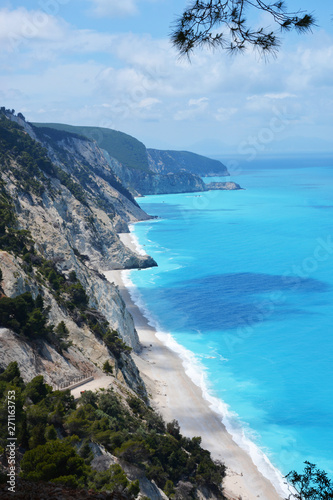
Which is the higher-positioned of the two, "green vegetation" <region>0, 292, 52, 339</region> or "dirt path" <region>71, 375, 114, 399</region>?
"green vegetation" <region>0, 292, 52, 339</region>

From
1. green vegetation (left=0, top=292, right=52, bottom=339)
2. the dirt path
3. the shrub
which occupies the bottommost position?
the shrub

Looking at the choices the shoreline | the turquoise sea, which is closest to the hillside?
the shoreline

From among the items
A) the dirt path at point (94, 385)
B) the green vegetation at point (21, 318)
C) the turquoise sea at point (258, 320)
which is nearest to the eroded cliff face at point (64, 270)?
the green vegetation at point (21, 318)

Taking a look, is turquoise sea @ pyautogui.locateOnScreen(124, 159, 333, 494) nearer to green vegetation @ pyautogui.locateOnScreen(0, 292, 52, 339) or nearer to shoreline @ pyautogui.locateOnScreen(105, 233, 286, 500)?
shoreline @ pyautogui.locateOnScreen(105, 233, 286, 500)

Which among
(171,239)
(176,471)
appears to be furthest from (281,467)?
(171,239)

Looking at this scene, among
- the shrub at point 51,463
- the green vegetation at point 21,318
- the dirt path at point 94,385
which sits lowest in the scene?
the shrub at point 51,463

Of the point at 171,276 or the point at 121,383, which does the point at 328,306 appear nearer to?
the point at 171,276

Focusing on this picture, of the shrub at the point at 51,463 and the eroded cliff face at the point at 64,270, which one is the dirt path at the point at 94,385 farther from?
the shrub at the point at 51,463
